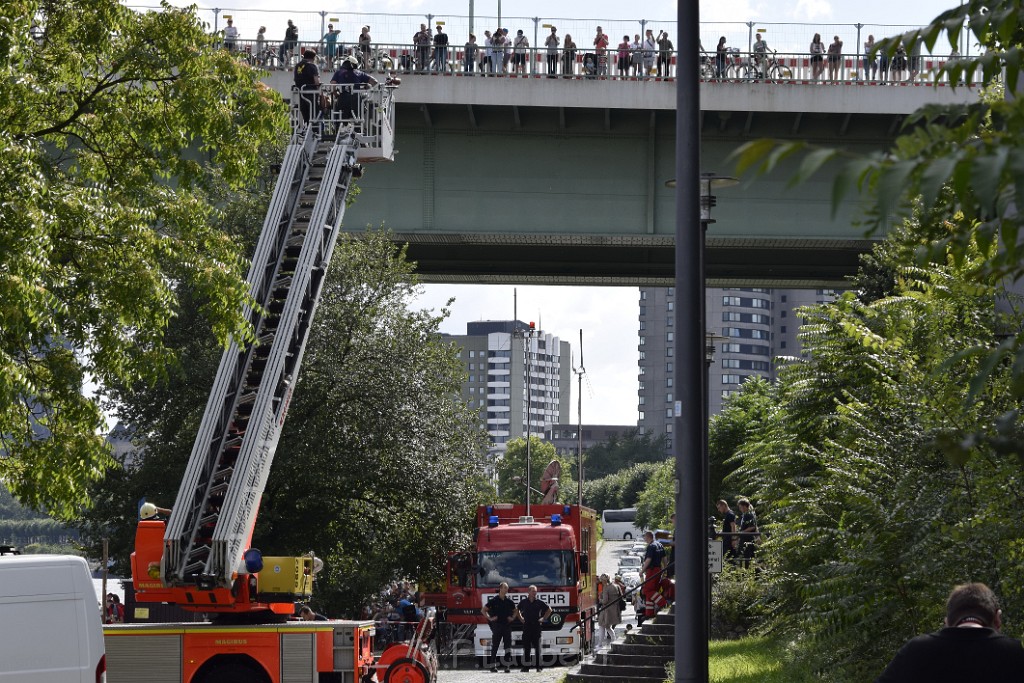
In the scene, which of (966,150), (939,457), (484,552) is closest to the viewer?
(966,150)

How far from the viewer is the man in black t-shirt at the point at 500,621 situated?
27.3 meters

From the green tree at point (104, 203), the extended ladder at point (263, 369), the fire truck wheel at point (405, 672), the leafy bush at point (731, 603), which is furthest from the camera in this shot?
the leafy bush at point (731, 603)

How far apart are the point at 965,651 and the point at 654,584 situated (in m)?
22.1

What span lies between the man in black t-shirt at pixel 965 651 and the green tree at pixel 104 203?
853 centimetres

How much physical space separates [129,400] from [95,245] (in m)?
19.1

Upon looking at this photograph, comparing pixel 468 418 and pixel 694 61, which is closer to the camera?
pixel 694 61

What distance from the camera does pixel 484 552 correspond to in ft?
96.8

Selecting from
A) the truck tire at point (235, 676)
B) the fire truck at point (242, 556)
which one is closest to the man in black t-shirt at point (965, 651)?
the fire truck at point (242, 556)

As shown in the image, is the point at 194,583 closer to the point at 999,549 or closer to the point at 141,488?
the point at 999,549

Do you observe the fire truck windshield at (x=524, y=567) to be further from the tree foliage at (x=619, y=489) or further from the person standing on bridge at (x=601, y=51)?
the tree foliage at (x=619, y=489)

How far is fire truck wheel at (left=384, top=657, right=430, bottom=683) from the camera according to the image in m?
19.5

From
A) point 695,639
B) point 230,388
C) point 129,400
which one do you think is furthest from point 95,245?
point 129,400

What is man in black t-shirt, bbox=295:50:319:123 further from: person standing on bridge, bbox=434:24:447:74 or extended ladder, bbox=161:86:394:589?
person standing on bridge, bbox=434:24:447:74

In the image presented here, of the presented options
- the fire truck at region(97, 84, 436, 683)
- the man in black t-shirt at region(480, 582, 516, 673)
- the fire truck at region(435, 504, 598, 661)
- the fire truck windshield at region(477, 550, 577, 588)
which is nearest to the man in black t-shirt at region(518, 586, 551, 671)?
the man in black t-shirt at region(480, 582, 516, 673)
